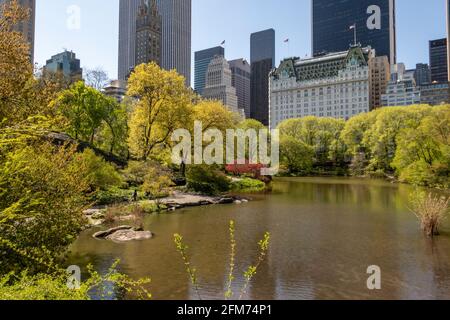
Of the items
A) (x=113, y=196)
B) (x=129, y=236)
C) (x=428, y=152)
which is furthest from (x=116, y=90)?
(x=129, y=236)

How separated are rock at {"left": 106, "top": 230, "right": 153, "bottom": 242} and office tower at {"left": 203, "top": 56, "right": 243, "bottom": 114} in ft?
532

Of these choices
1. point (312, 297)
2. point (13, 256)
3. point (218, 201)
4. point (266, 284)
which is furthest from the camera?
point (218, 201)

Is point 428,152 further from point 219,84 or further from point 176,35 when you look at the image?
point 176,35

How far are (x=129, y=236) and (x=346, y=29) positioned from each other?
186859 mm

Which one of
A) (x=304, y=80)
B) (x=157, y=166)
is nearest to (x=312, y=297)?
(x=157, y=166)

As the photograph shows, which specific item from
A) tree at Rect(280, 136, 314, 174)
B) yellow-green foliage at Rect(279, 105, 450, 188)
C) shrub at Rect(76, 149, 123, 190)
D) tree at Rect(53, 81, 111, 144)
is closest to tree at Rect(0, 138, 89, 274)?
shrub at Rect(76, 149, 123, 190)

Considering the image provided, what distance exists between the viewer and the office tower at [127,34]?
177 metres

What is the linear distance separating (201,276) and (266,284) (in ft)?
6.43

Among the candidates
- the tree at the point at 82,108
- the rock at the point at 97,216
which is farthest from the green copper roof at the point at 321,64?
the rock at the point at 97,216

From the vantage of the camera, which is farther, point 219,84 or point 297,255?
point 219,84

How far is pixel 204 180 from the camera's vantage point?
33.4 metres

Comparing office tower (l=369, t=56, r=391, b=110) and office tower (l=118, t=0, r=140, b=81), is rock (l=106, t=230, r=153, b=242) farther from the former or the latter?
office tower (l=118, t=0, r=140, b=81)
